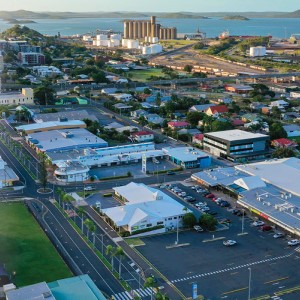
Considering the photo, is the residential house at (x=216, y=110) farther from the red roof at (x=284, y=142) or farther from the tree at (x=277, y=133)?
the red roof at (x=284, y=142)

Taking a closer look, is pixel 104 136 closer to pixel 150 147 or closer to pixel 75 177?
pixel 150 147

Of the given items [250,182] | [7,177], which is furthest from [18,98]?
[250,182]

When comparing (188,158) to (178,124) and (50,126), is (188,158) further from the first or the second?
(50,126)

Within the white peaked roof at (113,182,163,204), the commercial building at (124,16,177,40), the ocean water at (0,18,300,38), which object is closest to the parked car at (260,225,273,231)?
the white peaked roof at (113,182,163,204)

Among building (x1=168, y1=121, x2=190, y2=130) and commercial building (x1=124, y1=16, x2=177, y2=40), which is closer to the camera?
building (x1=168, y1=121, x2=190, y2=130)

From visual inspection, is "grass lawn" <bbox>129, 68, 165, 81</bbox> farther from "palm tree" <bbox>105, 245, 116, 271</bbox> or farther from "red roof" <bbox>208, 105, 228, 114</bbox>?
"palm tree" <bbox>105, 245, 116, 271</bbox>

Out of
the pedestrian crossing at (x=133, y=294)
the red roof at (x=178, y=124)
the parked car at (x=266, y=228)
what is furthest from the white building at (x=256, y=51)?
the pedestrian crossing at (x=133, y=294)
